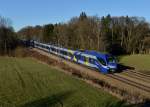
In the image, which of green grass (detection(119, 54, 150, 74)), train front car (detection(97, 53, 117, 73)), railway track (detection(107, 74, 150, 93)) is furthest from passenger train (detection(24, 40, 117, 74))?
green grass (detection(119, 54, 150, 74))

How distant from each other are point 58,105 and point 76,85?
7.63 metres

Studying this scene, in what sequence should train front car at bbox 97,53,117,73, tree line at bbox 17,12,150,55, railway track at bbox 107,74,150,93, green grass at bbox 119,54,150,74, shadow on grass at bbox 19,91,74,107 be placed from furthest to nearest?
1. tree line at bbox 17,12,150,55
2. green grass at bbox 119,54,150,74
3. train front car at bbox 97,53,117,73
4. railway track at bbox 107,74,150,93
5. shadow on grass at bbox 19,91,74,107

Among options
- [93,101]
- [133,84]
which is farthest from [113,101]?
[133,84]

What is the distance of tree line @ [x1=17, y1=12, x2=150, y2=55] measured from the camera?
242 feet

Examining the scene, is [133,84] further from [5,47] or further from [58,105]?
[5,47]

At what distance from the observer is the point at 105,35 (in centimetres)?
7531

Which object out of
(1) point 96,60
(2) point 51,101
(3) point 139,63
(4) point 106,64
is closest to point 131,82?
(4) point 106,64

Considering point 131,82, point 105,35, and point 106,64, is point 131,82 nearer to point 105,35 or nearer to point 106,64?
point 106,64

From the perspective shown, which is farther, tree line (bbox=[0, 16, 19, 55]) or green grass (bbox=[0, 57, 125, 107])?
tree line (bbox=[0, 16, 19, 55])

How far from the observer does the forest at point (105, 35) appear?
7396cm

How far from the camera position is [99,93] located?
2045 cm

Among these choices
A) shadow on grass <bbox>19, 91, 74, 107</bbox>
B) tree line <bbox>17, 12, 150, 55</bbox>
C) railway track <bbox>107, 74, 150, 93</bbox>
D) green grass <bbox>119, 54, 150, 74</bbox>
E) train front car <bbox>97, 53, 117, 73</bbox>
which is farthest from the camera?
tree line <bbox>17, 12, 150, 55</bbox>

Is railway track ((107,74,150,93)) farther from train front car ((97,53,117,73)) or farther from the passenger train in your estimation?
the passenger train

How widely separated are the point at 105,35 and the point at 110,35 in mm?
8166
